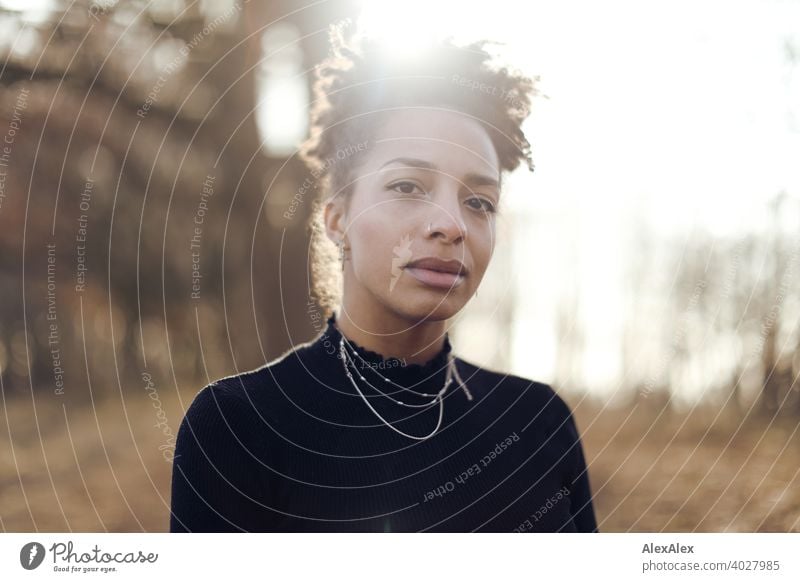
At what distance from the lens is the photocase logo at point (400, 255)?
3.52 ft

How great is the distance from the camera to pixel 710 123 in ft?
4.71

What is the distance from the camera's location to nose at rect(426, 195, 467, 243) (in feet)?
3.52

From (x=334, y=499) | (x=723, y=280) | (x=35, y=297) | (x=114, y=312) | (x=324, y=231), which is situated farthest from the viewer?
(x=35, y=297)

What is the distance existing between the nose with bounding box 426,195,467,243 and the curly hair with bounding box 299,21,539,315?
0.12 meters

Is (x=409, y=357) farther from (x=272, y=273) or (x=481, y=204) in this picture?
(x=272, y=273)
